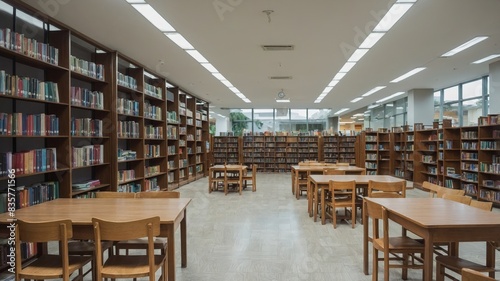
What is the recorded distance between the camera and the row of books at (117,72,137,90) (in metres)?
6.01

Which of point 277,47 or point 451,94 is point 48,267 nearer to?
point 277,47

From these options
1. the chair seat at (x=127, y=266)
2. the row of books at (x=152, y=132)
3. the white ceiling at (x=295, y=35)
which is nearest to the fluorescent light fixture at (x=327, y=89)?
the white ceiling at (x=295, y=35)

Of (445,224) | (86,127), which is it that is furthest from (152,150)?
(445,224)

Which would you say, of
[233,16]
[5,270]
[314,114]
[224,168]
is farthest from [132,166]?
[314,114]

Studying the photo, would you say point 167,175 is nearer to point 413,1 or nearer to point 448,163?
point 413,1

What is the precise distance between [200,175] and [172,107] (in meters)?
3.62

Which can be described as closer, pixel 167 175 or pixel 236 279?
pixel 236 279

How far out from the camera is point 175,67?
736 centimetres

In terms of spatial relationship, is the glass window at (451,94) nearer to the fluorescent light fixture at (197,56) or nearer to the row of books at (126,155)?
the fluorescent light fixture at (197,56)

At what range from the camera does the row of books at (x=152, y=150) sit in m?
7.32

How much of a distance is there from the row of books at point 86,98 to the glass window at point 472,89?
10264 millimetres

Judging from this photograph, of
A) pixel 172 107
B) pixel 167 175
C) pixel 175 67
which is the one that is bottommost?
pixel 167 175

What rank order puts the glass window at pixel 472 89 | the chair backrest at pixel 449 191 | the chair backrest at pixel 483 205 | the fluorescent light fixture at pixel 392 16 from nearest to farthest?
the chair backrest at pixel 483 205, the chair backrest at pixel 449 191, the fluorescent light fixture at pixel 392 16, the glass window at pixel 472 89

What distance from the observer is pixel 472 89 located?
9203mm
